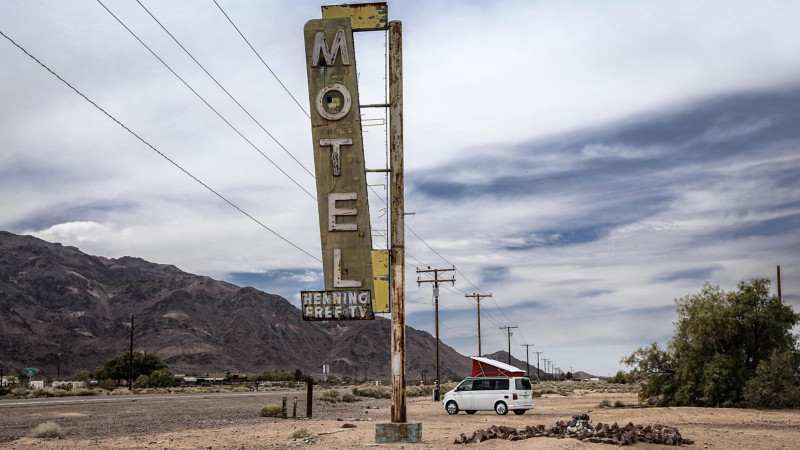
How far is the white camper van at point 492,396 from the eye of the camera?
31156 mm

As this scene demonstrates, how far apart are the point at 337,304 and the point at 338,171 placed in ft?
11.5

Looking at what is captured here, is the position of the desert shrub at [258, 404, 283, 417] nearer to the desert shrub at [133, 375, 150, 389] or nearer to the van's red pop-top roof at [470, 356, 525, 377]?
the van's red pop-top roof at [470, 356, 525, 377]

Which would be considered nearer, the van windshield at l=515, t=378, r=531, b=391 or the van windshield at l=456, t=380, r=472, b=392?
the van windshield at l=515, t=378, r=531, b=391

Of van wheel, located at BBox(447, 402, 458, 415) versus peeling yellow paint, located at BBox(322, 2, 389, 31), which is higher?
peeling yellow paint, located at BBox(322, 2, 389, 31)

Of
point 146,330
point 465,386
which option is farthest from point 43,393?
point 146,330

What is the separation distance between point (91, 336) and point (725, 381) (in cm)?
16404

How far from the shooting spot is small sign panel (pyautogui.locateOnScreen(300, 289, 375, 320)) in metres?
17.1

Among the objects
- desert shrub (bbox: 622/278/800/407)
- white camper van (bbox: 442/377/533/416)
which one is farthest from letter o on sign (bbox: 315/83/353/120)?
desert shrub (bbox: 622/278/800/407)

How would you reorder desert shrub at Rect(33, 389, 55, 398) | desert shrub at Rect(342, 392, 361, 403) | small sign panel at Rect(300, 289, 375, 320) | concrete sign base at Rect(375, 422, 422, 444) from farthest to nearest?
desert shrub at Rect(33, 389, 55, 398)
desert shrub at Rect(342, 392, 361, 403)
small sign panel at Rect(300, 289, 375, 320)
concrete sign base at Rect(375, 422, 422, 444)

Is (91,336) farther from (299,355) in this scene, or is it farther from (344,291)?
(344,291)

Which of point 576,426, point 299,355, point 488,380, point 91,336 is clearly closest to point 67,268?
point 91,336

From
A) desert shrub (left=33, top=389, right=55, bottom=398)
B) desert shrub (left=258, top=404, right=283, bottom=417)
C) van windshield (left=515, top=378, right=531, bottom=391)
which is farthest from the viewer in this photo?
desert shrub (left=33, top=389, right=55, bottom=398)

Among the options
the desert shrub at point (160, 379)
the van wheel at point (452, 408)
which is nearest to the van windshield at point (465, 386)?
the van wheel at point (452, 408)

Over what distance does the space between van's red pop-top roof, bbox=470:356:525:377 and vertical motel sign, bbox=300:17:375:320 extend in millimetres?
18804
